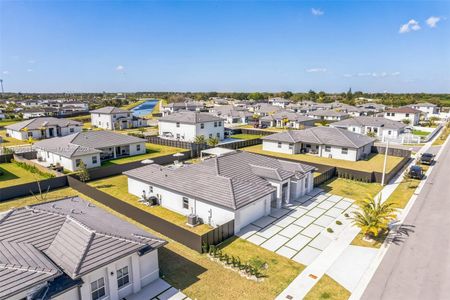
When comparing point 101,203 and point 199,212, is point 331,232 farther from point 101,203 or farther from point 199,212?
point 101,203

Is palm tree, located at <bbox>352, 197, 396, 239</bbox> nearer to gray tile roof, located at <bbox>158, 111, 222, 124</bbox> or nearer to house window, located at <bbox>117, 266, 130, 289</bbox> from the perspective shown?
house window, located at <bbox>117, 266, 130, 289</bbox>

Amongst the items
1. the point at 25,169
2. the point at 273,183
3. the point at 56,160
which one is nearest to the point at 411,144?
the point at 273,183

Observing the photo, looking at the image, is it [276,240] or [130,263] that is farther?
[276,240]

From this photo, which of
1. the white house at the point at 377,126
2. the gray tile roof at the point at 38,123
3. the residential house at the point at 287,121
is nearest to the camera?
the gray tile roof at the point at 38,123

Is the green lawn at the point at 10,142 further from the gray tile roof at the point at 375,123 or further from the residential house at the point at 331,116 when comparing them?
the residential house at the point at 331,116

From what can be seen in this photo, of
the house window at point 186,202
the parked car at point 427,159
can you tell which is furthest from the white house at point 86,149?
the parked car at point 427,159

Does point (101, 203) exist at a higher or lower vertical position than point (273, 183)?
lower
